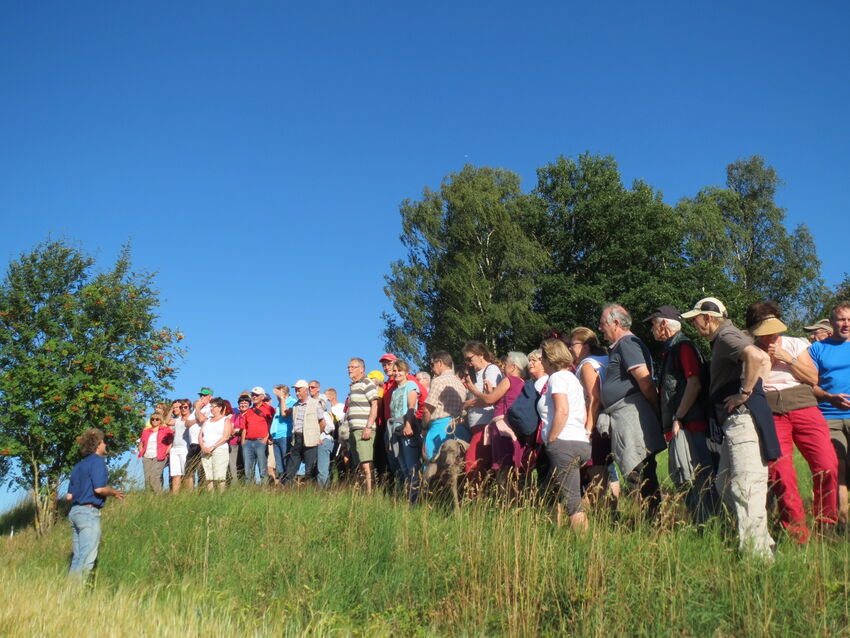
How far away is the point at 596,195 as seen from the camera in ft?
112

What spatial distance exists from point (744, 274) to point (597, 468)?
34.2m

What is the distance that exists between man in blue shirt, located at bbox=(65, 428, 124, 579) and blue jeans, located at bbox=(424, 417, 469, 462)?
3.59 m

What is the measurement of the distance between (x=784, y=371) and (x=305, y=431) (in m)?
7.25

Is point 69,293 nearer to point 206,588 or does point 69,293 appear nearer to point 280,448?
point 280,448

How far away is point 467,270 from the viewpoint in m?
33.4

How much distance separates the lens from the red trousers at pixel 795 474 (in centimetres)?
558

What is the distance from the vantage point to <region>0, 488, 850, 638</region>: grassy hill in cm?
480

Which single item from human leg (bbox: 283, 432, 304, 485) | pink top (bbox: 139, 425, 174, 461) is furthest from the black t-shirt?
pink top (bbox: 139, 425, 174, 461)

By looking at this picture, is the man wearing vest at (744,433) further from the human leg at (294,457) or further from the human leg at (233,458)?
the human leg at (233,458)

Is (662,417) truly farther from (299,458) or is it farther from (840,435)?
(299,458)

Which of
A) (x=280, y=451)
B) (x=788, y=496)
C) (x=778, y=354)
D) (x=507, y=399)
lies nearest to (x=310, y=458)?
(x=280, y=451)

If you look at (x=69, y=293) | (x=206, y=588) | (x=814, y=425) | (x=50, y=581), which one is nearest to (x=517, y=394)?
(x=814, y=425)

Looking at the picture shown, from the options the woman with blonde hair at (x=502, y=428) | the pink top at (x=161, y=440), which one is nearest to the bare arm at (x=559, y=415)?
the woman with blonde hair at (x=502, y=428)

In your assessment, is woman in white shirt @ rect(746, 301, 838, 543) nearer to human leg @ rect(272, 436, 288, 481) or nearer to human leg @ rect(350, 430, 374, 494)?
human leg @ rect(350, 430, 374, 494)
